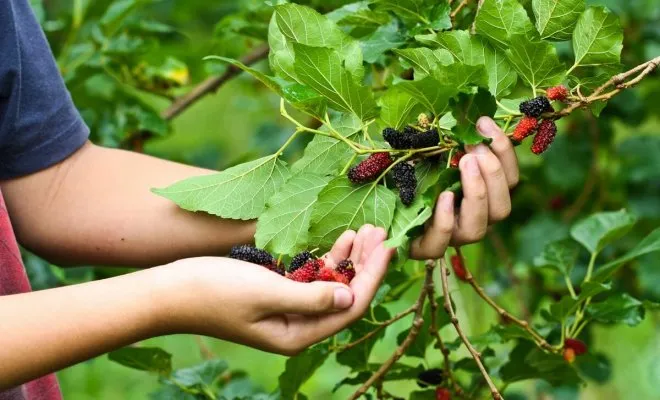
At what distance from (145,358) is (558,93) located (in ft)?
2.17

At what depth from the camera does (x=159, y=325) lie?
3.03 feet

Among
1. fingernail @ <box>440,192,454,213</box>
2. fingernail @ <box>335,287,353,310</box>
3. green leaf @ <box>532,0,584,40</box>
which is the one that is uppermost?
green leaf @ <box>532,0,584,40</box>

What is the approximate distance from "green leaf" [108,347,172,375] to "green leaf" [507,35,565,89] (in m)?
0.60

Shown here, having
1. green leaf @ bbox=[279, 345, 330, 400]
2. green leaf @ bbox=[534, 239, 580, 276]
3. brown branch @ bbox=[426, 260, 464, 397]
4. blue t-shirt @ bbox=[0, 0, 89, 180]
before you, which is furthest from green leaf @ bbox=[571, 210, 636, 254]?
blue t-shirt @ bbox=[0, 0, 89, 180]

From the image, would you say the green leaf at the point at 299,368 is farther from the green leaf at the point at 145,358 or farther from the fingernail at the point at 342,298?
the fingernail at the point at 342,298

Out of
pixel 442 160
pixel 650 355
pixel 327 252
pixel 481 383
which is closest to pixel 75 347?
pixel 327 252

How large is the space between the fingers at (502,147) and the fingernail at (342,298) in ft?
0.65

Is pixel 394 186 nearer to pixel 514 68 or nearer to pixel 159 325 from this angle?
pixel 514 68

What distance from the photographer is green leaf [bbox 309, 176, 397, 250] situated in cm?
98

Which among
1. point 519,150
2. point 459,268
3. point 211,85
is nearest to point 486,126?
point 459,268

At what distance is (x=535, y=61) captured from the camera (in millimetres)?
940

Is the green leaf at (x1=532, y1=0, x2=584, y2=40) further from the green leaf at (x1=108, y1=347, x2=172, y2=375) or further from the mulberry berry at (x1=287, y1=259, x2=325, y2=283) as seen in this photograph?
the green leaf at (x1=108, y1=347, x2=172, y2=375)

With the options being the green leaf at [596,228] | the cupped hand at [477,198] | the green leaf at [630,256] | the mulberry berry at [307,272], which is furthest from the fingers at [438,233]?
the green leaf at [596,228]

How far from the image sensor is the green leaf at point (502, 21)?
0.93 metres
